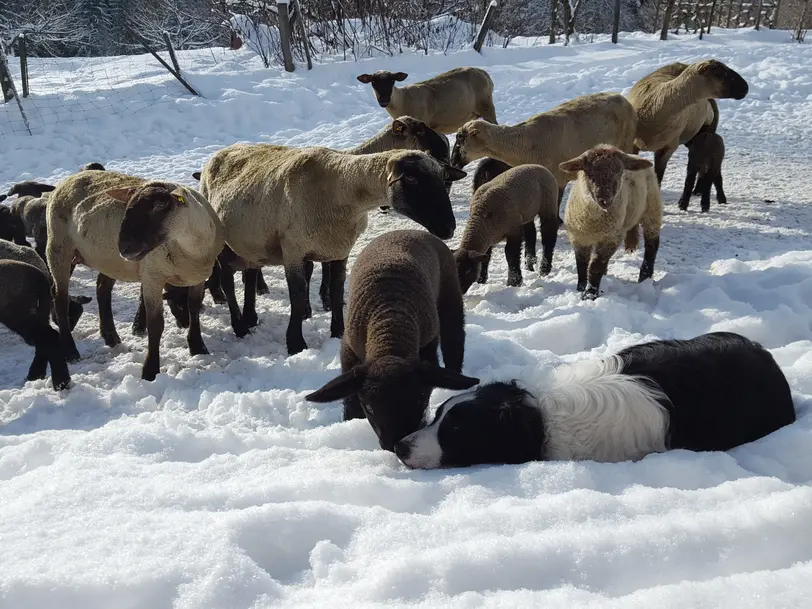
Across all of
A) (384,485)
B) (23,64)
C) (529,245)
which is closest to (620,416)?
(384,485)

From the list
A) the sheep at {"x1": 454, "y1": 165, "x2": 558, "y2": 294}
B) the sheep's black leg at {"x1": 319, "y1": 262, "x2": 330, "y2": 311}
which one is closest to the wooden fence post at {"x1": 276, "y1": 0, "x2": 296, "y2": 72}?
the sheep at {"x1": 454, "y1": 165, "x2": 558, "y2": 294}

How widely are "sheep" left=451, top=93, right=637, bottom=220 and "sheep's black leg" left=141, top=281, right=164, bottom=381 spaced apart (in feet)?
15.1

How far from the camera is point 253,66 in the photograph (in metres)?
18.6

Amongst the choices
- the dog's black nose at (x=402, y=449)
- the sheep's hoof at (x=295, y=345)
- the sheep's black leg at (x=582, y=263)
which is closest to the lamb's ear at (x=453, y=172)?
the sheep's black leg at (x=582, y=263)

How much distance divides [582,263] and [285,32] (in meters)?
13.1

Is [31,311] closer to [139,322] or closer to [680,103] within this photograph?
[139,322]

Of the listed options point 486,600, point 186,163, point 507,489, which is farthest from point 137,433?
point 186,163

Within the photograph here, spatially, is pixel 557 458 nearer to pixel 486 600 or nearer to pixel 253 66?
pixel 486 600

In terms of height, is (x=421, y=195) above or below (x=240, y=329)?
above

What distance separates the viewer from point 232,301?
21.0 feet

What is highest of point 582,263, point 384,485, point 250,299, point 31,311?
point 384,485

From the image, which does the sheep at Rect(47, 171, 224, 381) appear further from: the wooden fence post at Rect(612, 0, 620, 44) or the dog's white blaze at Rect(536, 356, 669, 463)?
the wooden fence post at Rect(612, 0, 620, 44)

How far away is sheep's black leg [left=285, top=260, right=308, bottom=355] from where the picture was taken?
19.1 feet

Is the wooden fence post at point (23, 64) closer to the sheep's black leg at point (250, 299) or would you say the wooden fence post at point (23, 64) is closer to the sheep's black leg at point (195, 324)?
the sheep's black leg at point (250, 299)
